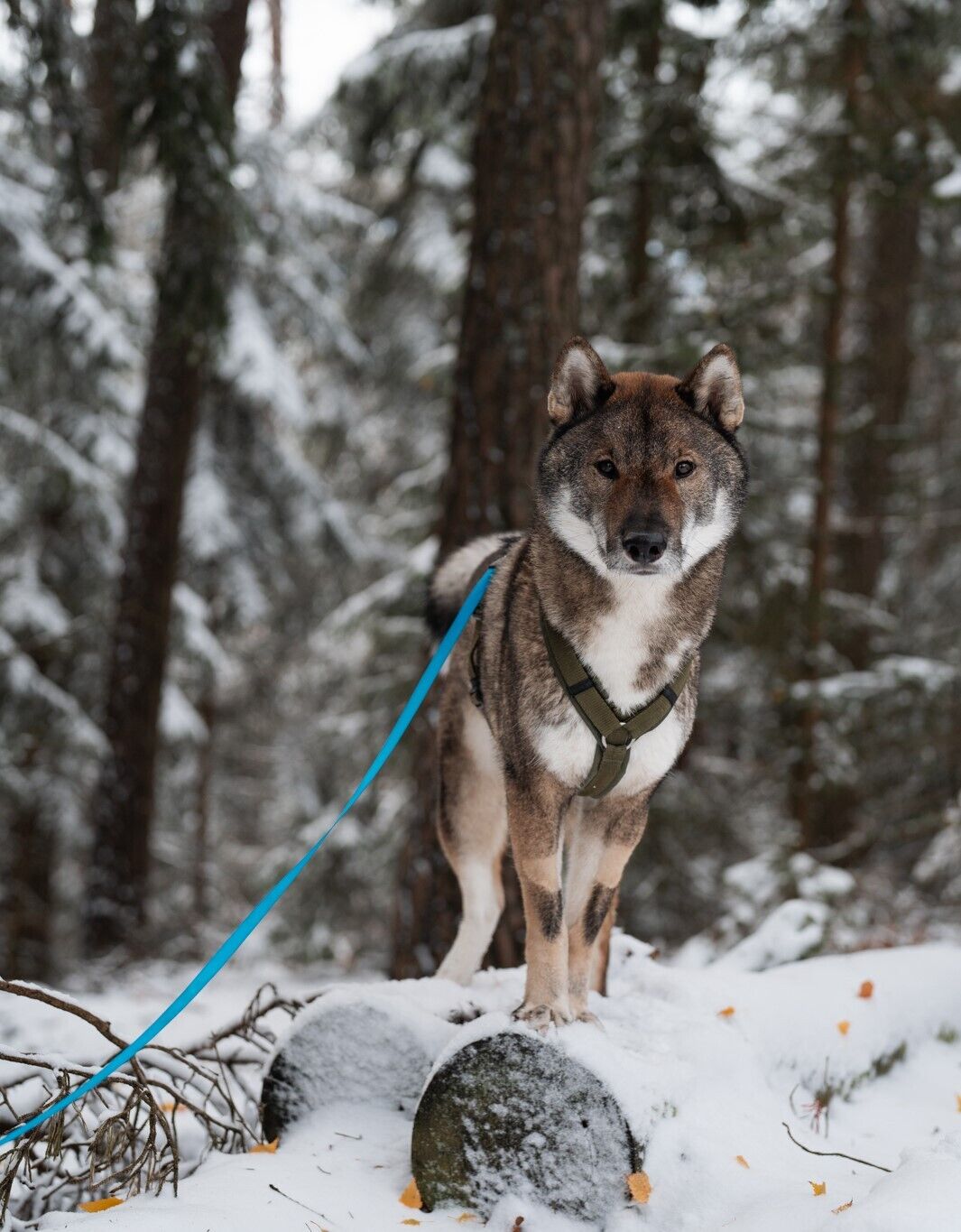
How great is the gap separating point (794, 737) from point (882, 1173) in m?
5.58

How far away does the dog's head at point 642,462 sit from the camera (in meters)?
2.64

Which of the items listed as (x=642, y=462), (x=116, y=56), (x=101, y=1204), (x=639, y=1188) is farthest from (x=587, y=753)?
(x=116, y=56)

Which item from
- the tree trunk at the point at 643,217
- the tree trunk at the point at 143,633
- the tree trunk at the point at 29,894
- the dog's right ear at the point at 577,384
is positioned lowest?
the tree trunk at the point at 29,894

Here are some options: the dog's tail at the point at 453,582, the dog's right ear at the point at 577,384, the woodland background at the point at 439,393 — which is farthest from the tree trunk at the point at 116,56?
the dog's right ear at the point at 577,384

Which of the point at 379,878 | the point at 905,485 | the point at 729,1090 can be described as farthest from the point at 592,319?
the point at 729,1090

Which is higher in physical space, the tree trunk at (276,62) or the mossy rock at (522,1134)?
the tree trunk at (276,62)

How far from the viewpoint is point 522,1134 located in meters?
2.64

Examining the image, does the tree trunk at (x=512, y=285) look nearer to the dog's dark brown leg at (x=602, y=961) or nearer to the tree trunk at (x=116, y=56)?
the dog's dark brown leg at (x=602, y=961)

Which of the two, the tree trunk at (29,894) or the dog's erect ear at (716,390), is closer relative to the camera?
the dog's erect ear at (716,390)

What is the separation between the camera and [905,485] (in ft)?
37.9

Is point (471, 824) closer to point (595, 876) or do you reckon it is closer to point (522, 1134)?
point (595, 876)

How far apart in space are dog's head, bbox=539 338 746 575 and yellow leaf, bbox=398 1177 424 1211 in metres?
1.75

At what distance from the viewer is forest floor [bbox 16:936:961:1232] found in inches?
94.9

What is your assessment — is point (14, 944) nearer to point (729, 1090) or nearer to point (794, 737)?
point (794, 737)
